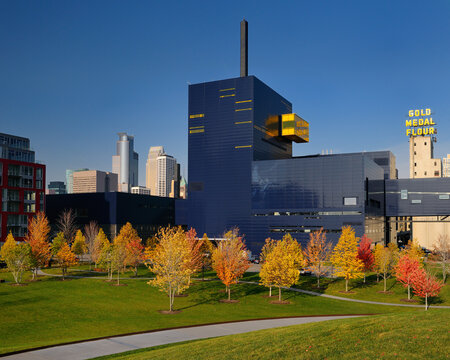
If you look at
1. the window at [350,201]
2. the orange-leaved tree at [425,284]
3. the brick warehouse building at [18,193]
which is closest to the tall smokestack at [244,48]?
the window at [350,201]

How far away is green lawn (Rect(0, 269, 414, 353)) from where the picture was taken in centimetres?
4397

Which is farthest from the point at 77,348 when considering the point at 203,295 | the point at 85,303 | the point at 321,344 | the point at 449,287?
the point at 449,287

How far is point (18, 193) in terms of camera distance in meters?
122

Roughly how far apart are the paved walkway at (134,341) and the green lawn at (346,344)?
2.86m

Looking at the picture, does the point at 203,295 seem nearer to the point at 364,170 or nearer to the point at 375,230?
the point at 364,170

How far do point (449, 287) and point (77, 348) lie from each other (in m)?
66.6

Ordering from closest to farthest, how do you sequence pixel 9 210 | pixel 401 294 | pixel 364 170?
pixel 401 294 → pixel 9 210 → pixel 364 170

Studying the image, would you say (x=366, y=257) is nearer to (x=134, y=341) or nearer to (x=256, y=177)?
(x=134, y=341)

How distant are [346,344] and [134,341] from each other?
62.7 feet

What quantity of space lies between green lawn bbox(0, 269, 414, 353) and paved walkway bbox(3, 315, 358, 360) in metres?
3.05

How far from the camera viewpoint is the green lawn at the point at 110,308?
44.0 meters

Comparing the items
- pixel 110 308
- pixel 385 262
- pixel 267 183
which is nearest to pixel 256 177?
pixel 267 183

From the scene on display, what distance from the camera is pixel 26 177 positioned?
12488 cm

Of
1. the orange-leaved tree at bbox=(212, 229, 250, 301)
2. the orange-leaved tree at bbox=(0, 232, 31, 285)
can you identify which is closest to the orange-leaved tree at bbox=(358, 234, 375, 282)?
the orange-leaved tree at bbox=(212, 229, 250, 301)
